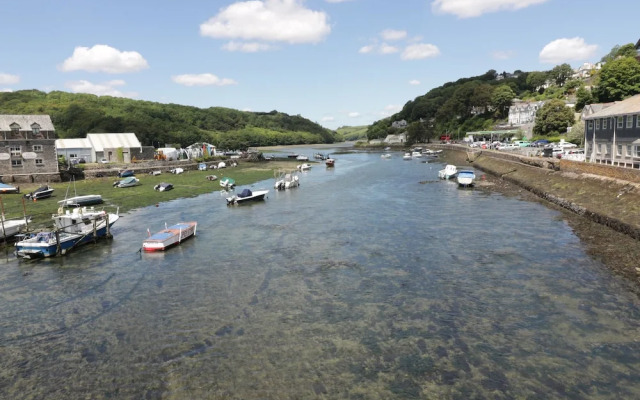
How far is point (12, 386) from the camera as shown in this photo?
→ 14.8 metres

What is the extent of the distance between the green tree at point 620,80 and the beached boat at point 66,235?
117m

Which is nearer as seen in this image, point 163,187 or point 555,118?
point 163,187

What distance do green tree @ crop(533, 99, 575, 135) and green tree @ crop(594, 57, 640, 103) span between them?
8966 mm

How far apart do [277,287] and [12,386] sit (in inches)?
493

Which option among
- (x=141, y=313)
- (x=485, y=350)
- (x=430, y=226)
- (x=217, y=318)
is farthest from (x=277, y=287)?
(x=430, y=226)

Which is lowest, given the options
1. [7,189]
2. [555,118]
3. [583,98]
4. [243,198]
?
[243,198]

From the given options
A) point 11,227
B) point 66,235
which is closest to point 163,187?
point 11,227

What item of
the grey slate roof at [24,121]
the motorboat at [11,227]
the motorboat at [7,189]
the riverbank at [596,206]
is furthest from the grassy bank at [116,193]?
the riverbank at [596,206]

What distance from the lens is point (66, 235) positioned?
31.7 metres

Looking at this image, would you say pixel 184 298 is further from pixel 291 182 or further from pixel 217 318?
pixel 291 182

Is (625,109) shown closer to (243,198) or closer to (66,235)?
(243,198)

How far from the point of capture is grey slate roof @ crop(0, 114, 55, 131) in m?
66.0

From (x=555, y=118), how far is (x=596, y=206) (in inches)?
3229

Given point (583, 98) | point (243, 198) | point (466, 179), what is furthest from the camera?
point (583, 98)
